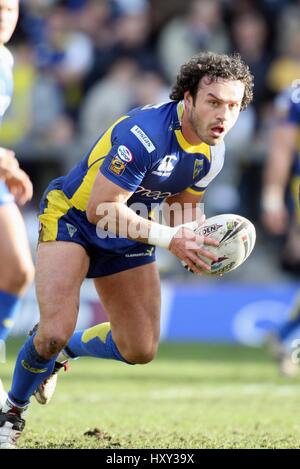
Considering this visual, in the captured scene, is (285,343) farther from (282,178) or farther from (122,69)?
(122,69)

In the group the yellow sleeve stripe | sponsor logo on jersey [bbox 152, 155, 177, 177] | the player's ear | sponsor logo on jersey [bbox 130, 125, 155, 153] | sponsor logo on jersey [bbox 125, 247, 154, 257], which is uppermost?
the player's ear

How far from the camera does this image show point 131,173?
17.9 feet

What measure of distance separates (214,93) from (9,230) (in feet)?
4.84

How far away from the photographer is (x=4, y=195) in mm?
6055

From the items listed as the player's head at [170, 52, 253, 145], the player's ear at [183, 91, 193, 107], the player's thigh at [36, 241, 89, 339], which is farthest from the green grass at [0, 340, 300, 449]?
the player's ear at [183, 91, 193, 107]

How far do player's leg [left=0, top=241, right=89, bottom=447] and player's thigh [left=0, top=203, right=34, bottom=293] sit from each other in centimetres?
17

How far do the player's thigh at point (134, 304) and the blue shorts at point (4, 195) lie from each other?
72 cm

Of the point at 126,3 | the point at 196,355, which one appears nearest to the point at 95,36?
the point at 126,3

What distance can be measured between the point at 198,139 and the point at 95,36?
314 inches

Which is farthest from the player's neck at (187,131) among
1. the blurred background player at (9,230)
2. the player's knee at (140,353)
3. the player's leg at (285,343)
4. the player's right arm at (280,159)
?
the player's leg at (285,343)

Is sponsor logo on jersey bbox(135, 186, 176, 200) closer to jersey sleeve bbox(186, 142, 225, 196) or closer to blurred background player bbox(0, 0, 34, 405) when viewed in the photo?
jersey sleeve bbox(186, 142, 225, 196)

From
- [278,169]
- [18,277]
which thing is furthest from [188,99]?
[278,169]

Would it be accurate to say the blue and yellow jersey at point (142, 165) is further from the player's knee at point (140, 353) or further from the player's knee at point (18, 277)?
the player's knee at point (140, 353)

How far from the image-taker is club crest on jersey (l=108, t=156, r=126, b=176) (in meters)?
5.43
